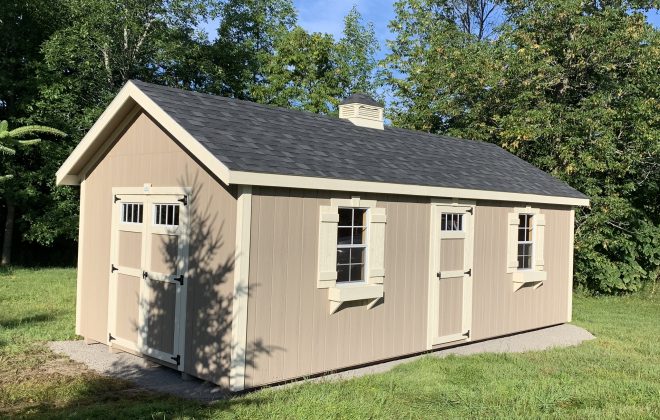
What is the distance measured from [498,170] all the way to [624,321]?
14.0 ft

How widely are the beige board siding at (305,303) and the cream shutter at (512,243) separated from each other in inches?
98.9

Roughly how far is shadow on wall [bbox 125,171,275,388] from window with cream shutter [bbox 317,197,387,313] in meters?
1.13

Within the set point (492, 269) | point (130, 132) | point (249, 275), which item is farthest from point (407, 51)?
point (249, 275)

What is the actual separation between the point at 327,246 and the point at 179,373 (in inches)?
93.5

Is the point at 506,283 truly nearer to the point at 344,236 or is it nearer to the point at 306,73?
the point at 344,236

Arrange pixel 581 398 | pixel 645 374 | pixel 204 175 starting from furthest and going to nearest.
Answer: pixel 645 374 → pixel 204 175 → pixel 581 398

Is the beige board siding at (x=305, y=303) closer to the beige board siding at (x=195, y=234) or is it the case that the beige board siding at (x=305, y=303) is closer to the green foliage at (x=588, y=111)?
the beige board siding at (x=195, y=234)

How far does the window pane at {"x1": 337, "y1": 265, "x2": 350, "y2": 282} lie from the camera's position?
743 cm

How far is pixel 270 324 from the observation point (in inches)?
257

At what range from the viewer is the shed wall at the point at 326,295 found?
647 centimetres

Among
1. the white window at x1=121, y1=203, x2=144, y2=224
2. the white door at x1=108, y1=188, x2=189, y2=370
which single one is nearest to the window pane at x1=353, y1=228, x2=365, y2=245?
the white door at x1=108, y1=188, x2=189, y2=370

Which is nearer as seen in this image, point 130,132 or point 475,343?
point 130,132

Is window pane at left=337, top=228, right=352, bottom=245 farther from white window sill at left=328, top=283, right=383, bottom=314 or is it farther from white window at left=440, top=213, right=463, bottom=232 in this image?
white window at left=440, top=213, right=463, bottom=232

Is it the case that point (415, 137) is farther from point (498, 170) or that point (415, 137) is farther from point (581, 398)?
point (581, 398)
